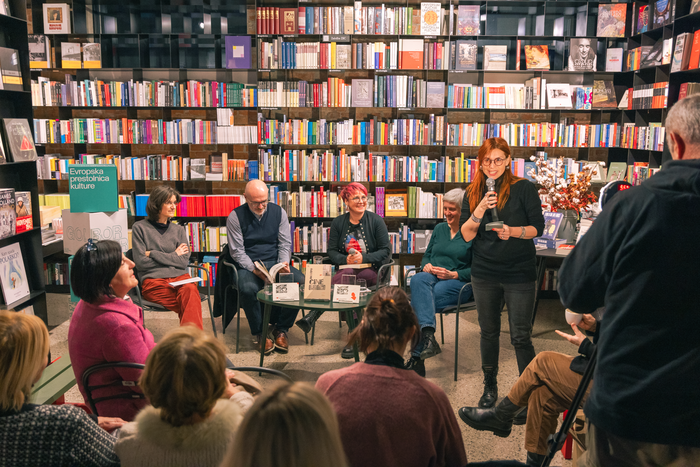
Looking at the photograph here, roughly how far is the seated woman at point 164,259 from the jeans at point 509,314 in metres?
2.05

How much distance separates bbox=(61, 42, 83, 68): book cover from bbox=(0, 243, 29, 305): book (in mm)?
2419

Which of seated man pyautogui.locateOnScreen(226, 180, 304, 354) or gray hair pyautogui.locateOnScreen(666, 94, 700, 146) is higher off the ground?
gray hair pyautogui.locateOnScreen(666, 94, 700, 146)

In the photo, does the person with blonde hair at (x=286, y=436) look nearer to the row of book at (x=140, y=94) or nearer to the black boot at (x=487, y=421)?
the black boot at (x=487, y=421)

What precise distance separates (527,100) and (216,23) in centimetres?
326

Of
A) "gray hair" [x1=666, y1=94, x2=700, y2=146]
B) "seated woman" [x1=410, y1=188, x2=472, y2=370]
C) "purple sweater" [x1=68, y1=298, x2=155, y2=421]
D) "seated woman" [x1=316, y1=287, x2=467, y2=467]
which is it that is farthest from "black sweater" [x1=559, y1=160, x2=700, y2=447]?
"seated woman" [x1=410, y1=188, x2=472, y2=370]

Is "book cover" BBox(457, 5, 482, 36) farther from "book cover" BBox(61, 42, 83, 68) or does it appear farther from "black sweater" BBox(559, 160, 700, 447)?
"black sweater" BBox(559, 160, 700, 447)

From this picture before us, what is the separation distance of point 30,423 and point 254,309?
108 inches

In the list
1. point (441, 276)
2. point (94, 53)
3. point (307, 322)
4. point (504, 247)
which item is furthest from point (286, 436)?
point (94, 53)

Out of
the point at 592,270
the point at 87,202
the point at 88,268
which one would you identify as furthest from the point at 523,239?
the point at 87,202

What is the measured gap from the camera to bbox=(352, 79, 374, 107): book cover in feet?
17.7

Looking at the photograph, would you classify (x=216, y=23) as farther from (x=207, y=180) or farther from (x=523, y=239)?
(x=523, y=239)

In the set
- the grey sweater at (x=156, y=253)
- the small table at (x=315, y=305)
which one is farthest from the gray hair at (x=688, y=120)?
the grey sweater at (x=156, y=253)

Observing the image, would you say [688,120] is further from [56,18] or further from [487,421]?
[56,18]

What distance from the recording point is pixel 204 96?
18.1 feet
